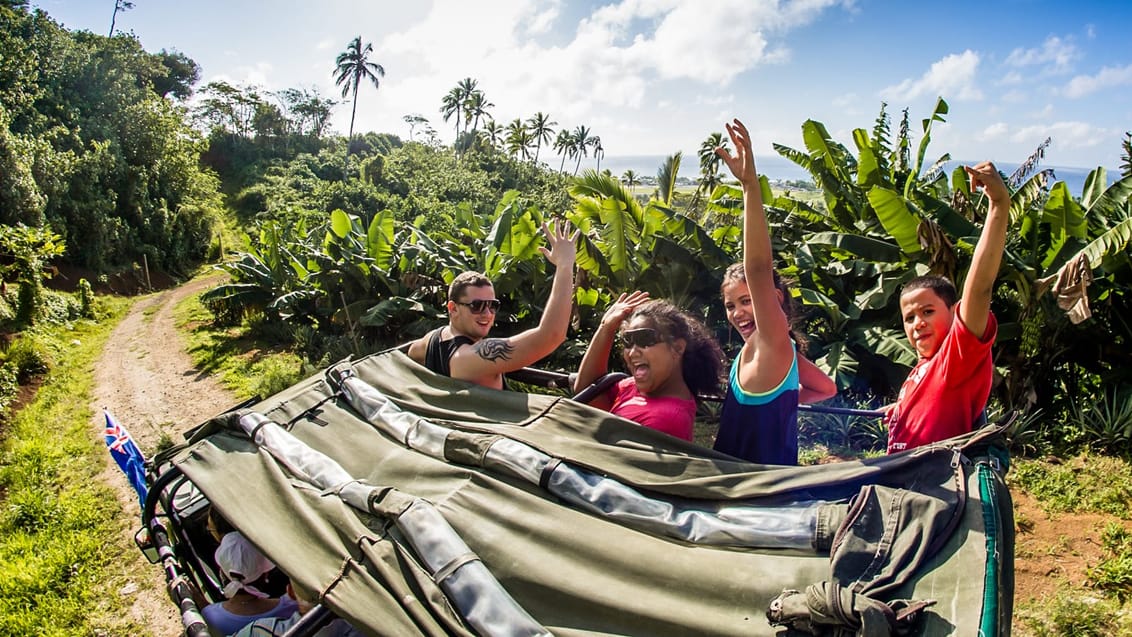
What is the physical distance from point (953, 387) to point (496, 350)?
74.5 inches

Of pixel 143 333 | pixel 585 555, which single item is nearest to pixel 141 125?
pixel 143 333

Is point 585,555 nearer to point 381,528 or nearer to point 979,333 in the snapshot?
point 381,528

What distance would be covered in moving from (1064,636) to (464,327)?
329cm

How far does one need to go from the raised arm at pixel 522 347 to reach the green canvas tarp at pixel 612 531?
407 millimetres

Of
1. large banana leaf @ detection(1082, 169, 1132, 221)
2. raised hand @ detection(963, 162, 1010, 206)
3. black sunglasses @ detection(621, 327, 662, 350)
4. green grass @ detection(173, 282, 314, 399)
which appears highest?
large banana leaf @ detection(1082, 169, 1132, 221)

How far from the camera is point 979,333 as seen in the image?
221cm

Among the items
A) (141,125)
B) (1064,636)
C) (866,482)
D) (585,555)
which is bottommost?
(1064,636)

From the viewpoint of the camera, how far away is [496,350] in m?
3.09

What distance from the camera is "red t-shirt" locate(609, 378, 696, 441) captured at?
2568 mm

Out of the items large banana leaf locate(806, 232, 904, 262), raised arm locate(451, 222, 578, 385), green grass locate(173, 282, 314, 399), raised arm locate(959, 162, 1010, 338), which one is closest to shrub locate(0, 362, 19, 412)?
green grass locate(173, 282, 314, 399)

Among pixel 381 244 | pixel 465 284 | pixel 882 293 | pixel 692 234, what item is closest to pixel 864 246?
pixel 882 293

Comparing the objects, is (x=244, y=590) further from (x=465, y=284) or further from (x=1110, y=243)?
(x=1110, y=243)

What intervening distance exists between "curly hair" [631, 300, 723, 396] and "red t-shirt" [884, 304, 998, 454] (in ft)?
2.68

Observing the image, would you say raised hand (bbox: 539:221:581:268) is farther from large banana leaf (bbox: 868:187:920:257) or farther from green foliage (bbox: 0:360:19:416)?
green foliage (bbox: 0:360:19:416)
